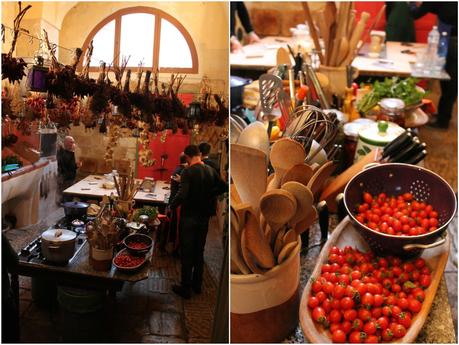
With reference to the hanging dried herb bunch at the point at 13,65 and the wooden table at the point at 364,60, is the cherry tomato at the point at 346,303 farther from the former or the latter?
the wooden table at the point at 364,60

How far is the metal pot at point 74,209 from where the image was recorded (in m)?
0.57

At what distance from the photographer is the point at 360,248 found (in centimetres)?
103

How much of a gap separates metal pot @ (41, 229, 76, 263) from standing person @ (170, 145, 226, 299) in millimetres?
121

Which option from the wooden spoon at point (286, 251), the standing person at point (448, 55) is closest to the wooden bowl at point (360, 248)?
the wooden spoon at point (286, 251)

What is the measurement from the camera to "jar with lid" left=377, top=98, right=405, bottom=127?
1.51 metres

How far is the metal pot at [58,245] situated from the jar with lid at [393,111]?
3.82 ft

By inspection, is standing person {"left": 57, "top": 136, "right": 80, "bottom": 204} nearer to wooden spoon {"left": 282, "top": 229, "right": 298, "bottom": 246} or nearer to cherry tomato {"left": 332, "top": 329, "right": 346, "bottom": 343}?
wooden spoon {"left": 282, "top": 229, "right": 298, "bottom": 246}

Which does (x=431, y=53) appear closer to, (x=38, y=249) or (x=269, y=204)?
(x=269, y=204)

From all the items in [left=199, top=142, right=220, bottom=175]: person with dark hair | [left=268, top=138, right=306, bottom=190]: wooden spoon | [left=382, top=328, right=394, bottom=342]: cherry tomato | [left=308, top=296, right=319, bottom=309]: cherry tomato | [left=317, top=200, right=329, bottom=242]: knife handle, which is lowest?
[left=382, top=328, right=394, bottom=342]: cherry tomato

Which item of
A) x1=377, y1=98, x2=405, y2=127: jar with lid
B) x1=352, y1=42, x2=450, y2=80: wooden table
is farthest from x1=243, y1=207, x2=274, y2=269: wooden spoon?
x1=352, y1=42, x2=450, y2=80: wooden table

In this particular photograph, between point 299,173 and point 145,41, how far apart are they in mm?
306

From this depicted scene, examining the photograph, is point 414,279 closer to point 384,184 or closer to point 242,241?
point 384,184

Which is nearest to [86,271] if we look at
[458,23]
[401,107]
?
[401,107]

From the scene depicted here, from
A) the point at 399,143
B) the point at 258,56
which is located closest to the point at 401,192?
the point at 399,143
